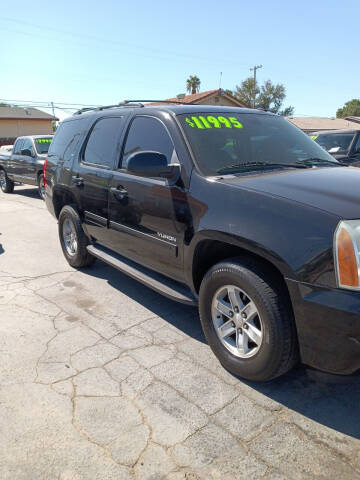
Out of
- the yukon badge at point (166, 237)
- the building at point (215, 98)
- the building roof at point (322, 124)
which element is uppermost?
the building at point (215, 98)

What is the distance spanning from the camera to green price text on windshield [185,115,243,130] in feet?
11.1

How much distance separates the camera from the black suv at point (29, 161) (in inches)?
431

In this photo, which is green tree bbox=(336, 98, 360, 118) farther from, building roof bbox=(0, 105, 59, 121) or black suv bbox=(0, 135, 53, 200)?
black suv bbox=(0, 135, 53, 200)

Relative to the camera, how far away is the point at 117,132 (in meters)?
4.06

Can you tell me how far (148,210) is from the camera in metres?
3.41

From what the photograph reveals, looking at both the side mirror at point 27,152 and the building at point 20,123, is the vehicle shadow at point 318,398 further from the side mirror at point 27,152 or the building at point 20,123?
the building at point 20,123

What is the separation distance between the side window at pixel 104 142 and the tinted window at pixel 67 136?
394 mm

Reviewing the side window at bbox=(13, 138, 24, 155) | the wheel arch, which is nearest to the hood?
the wheel arch

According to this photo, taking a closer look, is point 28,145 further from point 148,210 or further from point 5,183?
point 148,210

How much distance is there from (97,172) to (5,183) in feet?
33.8

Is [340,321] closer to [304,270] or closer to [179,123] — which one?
[304,270]

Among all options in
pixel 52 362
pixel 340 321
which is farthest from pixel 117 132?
pixel 340 321

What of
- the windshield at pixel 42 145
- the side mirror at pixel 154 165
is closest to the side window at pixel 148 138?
the side mirror at pixel 154 165

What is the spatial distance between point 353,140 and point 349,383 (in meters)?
→ 7.22
